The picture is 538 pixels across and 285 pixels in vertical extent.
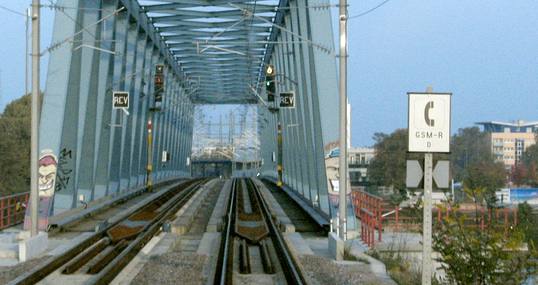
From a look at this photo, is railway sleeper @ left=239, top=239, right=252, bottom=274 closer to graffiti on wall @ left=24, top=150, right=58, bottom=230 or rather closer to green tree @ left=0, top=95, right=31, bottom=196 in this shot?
graffiti on wall @ left=24, top=150, right=58, bottom=230

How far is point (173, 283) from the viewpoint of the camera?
502 inches

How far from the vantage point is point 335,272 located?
1408cm

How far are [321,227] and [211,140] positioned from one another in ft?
389

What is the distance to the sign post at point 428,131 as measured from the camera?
902 cm

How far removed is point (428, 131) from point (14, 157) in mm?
56140

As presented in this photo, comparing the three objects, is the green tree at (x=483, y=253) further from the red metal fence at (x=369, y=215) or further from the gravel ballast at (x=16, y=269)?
the red metal fence at (x=369, y=215)

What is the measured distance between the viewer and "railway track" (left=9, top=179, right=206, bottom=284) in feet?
43.8

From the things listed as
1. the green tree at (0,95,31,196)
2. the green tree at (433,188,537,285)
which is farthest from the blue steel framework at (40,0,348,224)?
the green tree at (433,188,537,285)

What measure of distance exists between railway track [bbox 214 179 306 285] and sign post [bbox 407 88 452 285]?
12.7 feet

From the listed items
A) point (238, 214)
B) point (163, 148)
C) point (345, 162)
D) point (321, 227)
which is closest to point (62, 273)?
point (345, 162)

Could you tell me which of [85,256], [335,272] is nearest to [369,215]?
[335,272]

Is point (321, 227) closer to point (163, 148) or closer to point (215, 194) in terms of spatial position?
point (215, 194)

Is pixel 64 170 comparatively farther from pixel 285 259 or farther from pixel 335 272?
pixel 335 272

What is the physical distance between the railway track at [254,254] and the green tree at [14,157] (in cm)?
3675
